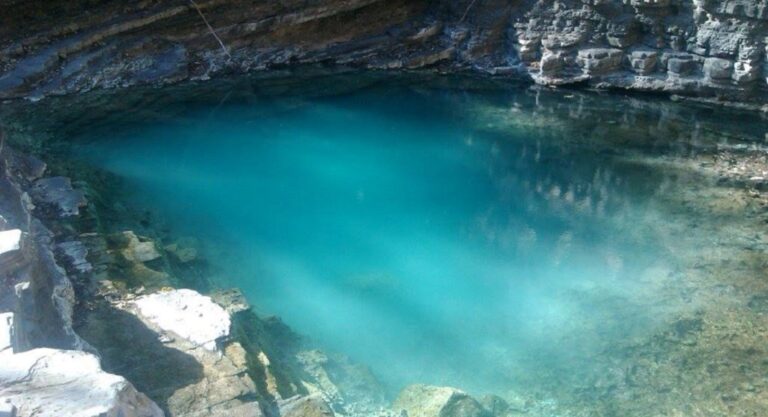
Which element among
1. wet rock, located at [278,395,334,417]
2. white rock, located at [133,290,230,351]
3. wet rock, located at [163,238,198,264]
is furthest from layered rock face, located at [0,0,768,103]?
wet rock, located at [278,395,334,417]

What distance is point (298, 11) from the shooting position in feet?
34.8

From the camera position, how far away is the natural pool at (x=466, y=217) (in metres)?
4.76

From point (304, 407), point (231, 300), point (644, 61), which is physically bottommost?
point (304, 407)

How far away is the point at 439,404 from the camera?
4004 mm

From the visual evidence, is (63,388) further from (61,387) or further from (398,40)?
(398,40)

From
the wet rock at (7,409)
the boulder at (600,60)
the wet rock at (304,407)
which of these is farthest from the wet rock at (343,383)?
the boulder at (600,60)

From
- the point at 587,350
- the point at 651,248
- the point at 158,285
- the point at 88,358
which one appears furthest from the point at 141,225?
the point at 651,248

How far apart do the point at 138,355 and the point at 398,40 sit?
7.96 meters

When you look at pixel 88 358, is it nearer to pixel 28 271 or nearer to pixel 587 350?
pixel 28 271

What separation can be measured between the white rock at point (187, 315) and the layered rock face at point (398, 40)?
6142 millimetres

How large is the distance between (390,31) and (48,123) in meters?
4.99

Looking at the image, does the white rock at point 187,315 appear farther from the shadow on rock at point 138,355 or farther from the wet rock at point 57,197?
the wet rock at point 57,197

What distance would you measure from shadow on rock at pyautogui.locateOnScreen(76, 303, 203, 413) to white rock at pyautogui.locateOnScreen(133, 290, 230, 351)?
10 centimetres

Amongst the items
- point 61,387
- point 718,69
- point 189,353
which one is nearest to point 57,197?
point 189,353
